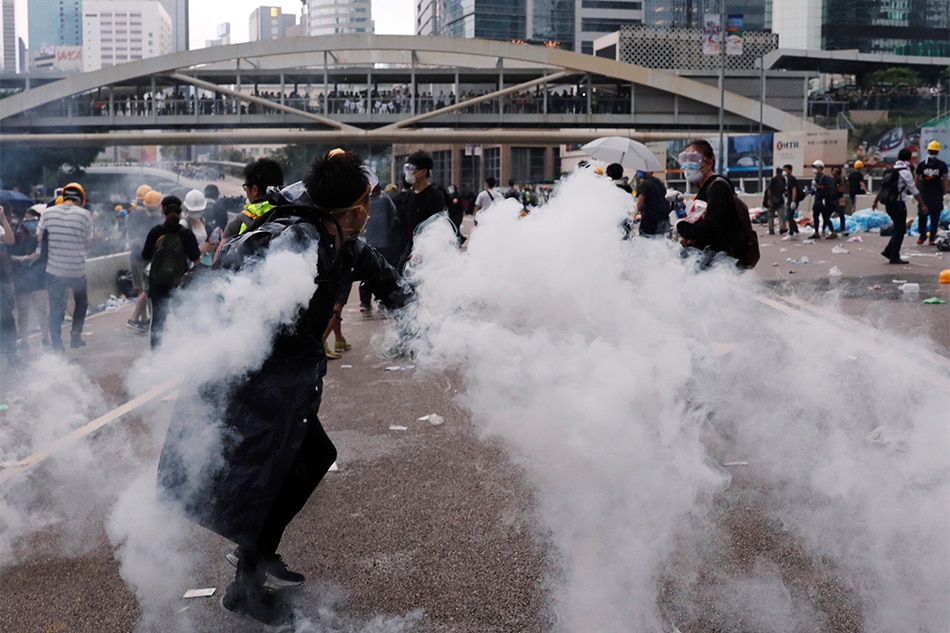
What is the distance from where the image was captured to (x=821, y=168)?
23766mm

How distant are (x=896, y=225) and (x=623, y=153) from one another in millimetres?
6223

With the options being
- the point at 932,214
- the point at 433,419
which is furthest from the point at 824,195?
the point at 433,419

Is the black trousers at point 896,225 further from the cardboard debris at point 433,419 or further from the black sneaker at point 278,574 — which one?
the black sneaker at point 278,574

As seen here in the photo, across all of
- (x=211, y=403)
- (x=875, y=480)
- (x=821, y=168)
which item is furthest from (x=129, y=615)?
(x=821, y=168)

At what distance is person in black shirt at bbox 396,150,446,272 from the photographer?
9430 mm

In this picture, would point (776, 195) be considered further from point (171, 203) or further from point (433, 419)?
point (433, 419)

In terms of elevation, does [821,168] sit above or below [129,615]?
above

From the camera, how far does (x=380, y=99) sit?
87.0 meters

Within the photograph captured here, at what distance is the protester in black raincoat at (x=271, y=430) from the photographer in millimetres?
3592

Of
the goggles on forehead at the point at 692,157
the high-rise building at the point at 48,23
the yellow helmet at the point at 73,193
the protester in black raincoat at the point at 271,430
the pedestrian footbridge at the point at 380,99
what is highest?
the pedestrian footbridge at the point at 380,99

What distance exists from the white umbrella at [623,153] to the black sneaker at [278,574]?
9.30 meters

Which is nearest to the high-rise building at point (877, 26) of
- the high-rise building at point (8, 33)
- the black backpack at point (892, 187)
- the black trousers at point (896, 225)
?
the black backpack at point (892, 187)

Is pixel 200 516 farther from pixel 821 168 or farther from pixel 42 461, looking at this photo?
pixel 821 168

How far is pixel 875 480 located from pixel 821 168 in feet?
67.5
